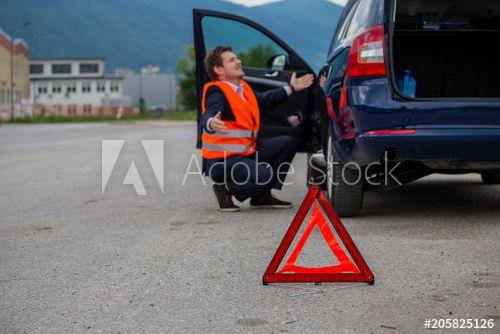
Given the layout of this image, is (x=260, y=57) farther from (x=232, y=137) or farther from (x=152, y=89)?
(x=152, y=89)

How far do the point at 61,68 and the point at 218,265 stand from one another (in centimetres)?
13264

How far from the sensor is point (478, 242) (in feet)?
18.3

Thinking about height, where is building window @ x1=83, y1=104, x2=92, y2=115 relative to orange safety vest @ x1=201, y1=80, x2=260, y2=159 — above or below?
below

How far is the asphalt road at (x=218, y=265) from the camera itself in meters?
3.75


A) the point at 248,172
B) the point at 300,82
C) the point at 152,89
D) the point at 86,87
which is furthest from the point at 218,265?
the point at 152,89

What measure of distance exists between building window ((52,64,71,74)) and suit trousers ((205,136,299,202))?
12815cm

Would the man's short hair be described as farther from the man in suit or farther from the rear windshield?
the rear windshield

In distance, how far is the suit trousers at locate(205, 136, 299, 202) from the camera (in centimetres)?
748

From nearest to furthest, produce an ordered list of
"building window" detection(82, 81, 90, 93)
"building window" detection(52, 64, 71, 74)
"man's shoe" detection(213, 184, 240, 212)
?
"man's shoe" detection(213, 184, 240, 212) → "building window" detection(82, 81, 90, 93) → "building window" detection(52, 64, 71, 74)

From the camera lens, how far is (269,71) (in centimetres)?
803

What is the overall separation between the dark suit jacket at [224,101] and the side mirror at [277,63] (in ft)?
0.86

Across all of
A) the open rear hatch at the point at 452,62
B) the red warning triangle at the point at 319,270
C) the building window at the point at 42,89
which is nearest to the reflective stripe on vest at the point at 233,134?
the open rear hatch at the point at 452,62

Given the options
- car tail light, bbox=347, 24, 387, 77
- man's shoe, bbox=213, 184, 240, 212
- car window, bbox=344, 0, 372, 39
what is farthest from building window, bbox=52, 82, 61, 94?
car tail light, bbox=347, 24, 387, 77

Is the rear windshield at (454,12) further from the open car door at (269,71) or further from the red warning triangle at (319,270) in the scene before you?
the red warning triangle at (319,270)
